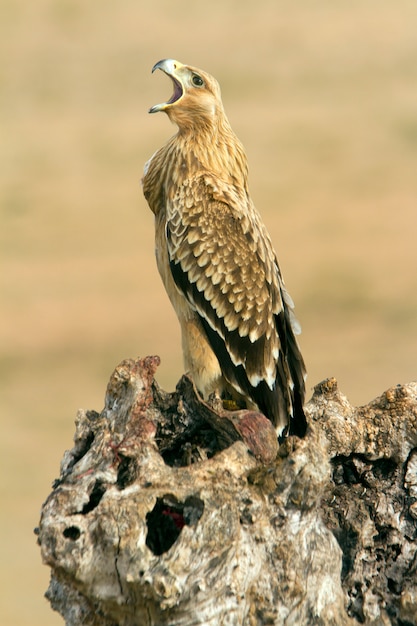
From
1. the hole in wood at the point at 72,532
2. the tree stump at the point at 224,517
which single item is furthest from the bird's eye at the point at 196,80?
the hole in wood at the point at 72,532

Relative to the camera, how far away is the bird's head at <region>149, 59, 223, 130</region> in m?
5.54

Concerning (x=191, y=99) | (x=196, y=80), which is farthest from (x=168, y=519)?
(x=196, y=80)

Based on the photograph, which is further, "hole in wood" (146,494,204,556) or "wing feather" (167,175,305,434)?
"wing feather" (167,175,305,434)

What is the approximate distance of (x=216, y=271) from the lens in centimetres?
528

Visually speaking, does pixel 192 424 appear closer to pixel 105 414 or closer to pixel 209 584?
pixel 105 414

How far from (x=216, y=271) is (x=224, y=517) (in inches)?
96.4

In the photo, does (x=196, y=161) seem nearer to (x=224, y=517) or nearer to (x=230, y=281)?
(x=230, y=281)

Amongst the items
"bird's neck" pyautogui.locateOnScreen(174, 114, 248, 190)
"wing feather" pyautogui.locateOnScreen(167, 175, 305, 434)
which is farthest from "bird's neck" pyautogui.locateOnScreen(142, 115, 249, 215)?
"wing feather" pyautogui.locateOnScreen(167, 175, 305, 434)

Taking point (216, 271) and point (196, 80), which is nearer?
point (216, 271)

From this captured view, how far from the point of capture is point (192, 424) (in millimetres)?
3795

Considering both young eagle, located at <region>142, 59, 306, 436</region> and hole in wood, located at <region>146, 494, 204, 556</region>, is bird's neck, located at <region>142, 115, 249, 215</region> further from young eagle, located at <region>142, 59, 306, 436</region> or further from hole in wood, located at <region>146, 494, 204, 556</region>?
hole in wood, located at <region>146, 494, 204, 556</region>

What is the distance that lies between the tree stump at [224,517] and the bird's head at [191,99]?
7.84 feet

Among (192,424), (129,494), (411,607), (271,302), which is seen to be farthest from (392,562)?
(271,302)

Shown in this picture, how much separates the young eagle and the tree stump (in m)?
0.99
